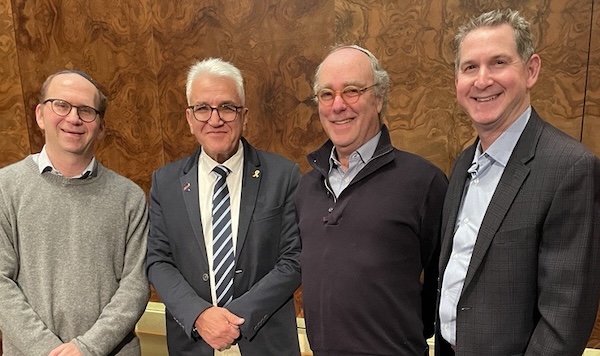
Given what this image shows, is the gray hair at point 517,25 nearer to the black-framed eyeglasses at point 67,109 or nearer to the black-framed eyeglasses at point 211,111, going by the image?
the black-framed eyeglasses at point 211,111

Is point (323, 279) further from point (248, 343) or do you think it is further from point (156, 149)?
point (156, 149)

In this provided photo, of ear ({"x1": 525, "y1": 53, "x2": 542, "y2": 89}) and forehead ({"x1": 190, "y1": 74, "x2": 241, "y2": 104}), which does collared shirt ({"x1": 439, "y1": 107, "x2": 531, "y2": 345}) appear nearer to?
ear ({"x1": 525, "y1": 53, "x2": 542, "y2": 89})

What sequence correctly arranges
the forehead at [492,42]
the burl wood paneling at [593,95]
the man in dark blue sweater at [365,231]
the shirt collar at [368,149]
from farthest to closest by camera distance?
the burl wood paneling at [593,95]
the shirt collar at [368,149]
the man in dark blue sweater at [365,231]
the forehead at [492,42]

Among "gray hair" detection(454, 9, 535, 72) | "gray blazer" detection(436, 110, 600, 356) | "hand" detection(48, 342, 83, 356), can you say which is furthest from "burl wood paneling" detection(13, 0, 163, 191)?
"gray blazer" detection(436, 110, 600, 356)

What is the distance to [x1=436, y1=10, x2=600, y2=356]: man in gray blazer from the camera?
3.97 ft

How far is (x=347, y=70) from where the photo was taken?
171 cm

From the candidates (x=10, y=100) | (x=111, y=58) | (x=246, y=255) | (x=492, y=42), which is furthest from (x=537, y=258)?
(x=10, y=100)

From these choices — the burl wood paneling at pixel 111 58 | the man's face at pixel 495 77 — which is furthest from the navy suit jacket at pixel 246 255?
the burl wood paneling at pixel 111 58

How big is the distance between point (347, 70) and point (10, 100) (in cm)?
321

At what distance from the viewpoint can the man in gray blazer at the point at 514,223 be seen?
1209 millimetres

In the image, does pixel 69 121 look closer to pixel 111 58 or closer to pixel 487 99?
pixel 487 99

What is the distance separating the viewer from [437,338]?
1.56 meters

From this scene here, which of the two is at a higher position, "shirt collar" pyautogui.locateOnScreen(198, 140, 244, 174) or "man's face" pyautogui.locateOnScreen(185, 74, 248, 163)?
"man's face" pyautogui.locateOnScreen(185, 74, 248, 163)

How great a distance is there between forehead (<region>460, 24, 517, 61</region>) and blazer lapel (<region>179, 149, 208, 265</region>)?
1.13 metres
